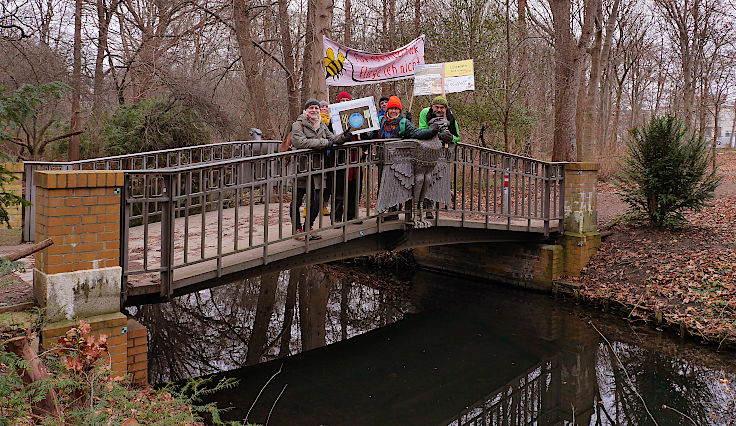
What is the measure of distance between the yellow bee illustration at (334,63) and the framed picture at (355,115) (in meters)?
1.21

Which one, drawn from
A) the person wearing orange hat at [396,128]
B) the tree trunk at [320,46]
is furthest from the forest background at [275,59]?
the person wearing orange hat at [396,128]

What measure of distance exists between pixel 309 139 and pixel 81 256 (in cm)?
270

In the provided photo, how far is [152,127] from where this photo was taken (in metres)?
14.1

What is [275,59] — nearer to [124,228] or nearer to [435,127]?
[435,127]

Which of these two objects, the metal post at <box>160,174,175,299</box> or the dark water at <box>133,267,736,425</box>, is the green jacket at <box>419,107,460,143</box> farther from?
the metal post at <box>160,174,175,299</box>

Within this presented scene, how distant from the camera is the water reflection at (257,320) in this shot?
24.5ft

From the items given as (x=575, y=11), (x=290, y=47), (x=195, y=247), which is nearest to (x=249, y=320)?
(x=195, y=247)

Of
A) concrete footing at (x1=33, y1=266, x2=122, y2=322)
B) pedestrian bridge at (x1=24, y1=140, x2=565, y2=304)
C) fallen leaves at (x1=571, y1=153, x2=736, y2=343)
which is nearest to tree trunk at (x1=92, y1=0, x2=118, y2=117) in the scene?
pedestrian bridge at (x1=24, y1=140, x2=565, y2=304)

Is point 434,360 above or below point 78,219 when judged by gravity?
below

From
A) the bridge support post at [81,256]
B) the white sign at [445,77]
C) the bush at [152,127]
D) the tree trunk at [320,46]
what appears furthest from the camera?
the bush at [152,127]

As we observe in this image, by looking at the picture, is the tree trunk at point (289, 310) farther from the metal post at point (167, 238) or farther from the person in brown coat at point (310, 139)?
the metal post at point (167, 238)

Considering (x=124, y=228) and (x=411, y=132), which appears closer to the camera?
(x=124, y=228)

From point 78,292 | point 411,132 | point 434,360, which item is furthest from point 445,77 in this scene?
point 78,292

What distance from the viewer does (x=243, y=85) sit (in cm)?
2408
